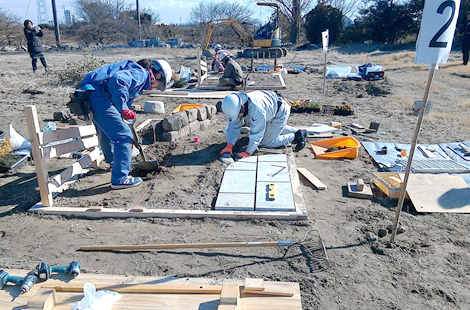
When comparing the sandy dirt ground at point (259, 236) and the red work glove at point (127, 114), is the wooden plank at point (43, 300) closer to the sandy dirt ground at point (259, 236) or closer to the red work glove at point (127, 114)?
the sandy dirt ground at point (259, 236)

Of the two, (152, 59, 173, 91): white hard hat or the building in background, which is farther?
the building in background

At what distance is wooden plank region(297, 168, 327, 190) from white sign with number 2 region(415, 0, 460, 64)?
2.10m

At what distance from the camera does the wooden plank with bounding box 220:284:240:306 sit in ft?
8.12

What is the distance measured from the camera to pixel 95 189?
15.5ft

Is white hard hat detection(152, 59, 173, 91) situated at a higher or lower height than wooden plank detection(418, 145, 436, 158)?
higher

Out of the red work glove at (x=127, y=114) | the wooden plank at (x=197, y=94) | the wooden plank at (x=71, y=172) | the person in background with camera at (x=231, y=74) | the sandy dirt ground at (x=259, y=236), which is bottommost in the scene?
the sandy dirt ground at (x=259, y=236)

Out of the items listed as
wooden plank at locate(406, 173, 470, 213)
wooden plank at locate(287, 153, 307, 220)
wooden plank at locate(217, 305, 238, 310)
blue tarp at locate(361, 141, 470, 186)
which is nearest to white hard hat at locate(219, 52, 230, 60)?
blue tarp at locate(361, 141, 470, 186)

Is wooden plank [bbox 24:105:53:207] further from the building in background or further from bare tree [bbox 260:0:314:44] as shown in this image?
the building in background

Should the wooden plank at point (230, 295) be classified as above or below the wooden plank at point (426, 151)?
below

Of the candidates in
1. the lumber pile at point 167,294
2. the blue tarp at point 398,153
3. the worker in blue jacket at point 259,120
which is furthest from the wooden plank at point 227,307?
the blue tarp at point 398,153

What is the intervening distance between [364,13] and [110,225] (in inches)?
1211

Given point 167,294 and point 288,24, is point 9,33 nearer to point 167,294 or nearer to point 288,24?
point 288,24

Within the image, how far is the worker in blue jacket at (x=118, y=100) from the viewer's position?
4.34 metres

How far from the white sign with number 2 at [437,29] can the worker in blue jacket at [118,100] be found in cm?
319
